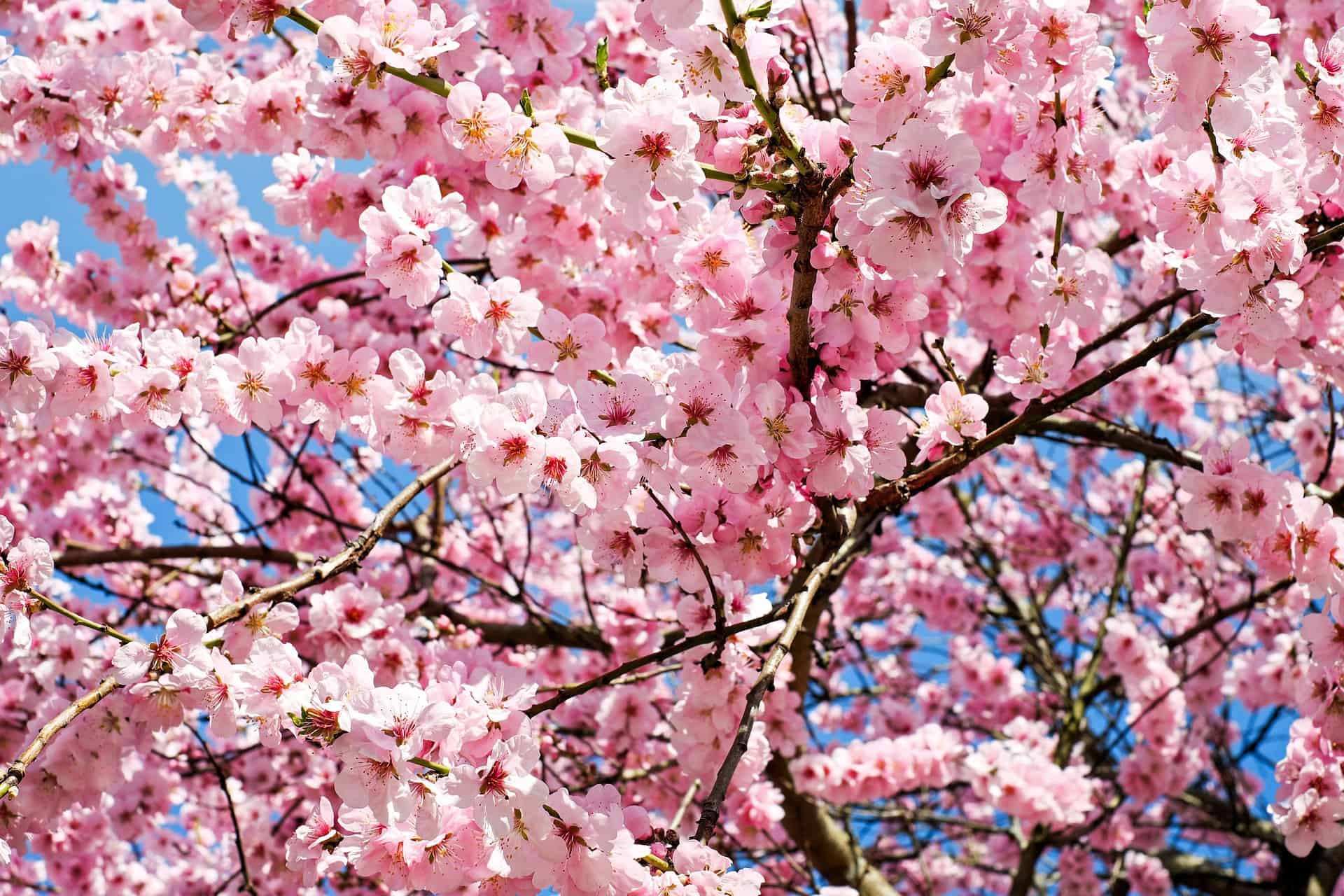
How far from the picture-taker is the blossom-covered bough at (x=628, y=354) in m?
1.82

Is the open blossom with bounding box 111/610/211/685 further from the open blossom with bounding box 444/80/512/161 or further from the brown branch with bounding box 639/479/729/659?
the open blossom with bounding box 444/80/512/161

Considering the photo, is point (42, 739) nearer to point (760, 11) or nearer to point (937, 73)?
point (760, 11)

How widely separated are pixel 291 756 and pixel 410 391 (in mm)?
4139

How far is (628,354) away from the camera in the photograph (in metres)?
3.15

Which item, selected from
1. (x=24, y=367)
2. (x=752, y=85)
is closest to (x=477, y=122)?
(x=752, y=85)

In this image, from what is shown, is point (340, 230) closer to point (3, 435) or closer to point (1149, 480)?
point (3, 435)

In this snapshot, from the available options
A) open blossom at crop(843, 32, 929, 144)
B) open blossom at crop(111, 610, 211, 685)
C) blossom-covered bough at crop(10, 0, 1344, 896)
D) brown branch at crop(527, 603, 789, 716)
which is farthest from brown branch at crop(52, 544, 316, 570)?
open blossom at crop(843, 32, 929, 144)

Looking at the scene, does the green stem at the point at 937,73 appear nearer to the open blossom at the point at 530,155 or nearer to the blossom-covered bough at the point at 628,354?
the blossom-covered bough at the point at 628,354

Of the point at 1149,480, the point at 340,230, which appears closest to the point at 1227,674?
the point at 1149,480

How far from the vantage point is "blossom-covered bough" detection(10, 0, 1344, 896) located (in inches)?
71.5

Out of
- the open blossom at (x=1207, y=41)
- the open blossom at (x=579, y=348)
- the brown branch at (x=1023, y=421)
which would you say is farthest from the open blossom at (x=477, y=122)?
the open blossom at (x=1207, y=41)

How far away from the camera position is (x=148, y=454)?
17.9 ft

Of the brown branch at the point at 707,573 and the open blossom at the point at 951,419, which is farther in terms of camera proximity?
the open blossom at the point at 951,419

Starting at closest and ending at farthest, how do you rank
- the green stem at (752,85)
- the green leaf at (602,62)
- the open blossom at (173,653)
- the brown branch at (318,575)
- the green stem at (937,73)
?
the green stem at (752,85) < the green stem at (937,73) < the green leaf at (602,62) < the open blossom at (173,653) < the brown branch at (318,575)
